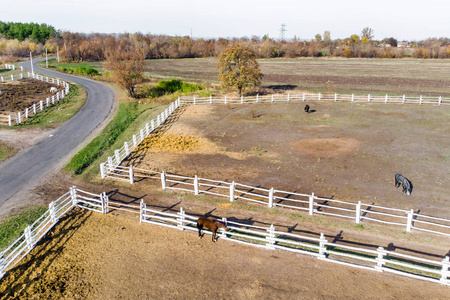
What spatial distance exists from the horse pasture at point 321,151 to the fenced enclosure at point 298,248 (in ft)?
14.1

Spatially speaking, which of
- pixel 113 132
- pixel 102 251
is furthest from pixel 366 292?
pixel 113 132

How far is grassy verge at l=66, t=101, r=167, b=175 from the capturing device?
23.2 m

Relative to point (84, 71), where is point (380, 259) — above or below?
below

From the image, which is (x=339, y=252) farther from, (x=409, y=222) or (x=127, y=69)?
(x=127, y=69)

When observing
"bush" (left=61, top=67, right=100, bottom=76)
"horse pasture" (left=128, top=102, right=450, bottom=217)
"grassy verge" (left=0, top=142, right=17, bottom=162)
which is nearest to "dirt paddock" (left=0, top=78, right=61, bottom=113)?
"bush" (left=61, top=67, right=100, bottom=76)

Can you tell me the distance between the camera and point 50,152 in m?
25.2

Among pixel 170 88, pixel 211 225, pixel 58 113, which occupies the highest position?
pixel 170 88

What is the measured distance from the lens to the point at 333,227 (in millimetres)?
14641

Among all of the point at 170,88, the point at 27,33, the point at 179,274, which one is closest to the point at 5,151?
the point at 179,274

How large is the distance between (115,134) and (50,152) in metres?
6.07

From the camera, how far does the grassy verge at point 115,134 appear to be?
76.0 feet

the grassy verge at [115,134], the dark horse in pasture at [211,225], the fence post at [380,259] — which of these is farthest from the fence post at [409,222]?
the grassy verge at [115,134]

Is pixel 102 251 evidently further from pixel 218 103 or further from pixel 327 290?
pixel 218 103

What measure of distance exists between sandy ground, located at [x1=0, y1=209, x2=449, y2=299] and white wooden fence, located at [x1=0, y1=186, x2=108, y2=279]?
38 cm
